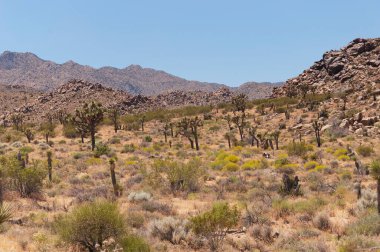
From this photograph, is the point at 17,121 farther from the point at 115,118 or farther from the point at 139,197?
the point at 139,197

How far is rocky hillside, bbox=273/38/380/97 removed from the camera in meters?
61.6

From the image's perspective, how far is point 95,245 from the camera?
895 cm

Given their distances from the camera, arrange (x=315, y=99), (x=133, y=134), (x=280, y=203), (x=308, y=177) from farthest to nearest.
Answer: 1. (x=315, y=99)
2. (x=133, y=134)
3. (x=308, y=177)
4. (x=280, y=203)

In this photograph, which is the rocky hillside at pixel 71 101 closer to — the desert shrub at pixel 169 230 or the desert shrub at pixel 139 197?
the desert shrub at pixel 139 197

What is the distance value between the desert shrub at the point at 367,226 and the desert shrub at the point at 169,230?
15.4ft

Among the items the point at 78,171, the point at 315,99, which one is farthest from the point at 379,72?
the point at 78,171

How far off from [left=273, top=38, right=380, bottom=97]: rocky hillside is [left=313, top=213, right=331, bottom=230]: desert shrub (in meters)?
48.6

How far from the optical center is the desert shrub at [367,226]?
10258mm

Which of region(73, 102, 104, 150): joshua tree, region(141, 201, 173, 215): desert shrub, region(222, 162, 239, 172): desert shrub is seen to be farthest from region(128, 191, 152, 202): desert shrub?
region(73, 102, 104, 150): joshua tree

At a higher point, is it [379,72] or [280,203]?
[379,72]

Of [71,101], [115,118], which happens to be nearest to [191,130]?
[115,118]

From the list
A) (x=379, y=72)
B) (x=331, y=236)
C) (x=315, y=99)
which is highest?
(x=379, y=72)

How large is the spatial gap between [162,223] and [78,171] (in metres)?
15.2

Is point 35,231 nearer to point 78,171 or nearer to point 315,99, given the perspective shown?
point 78,171
